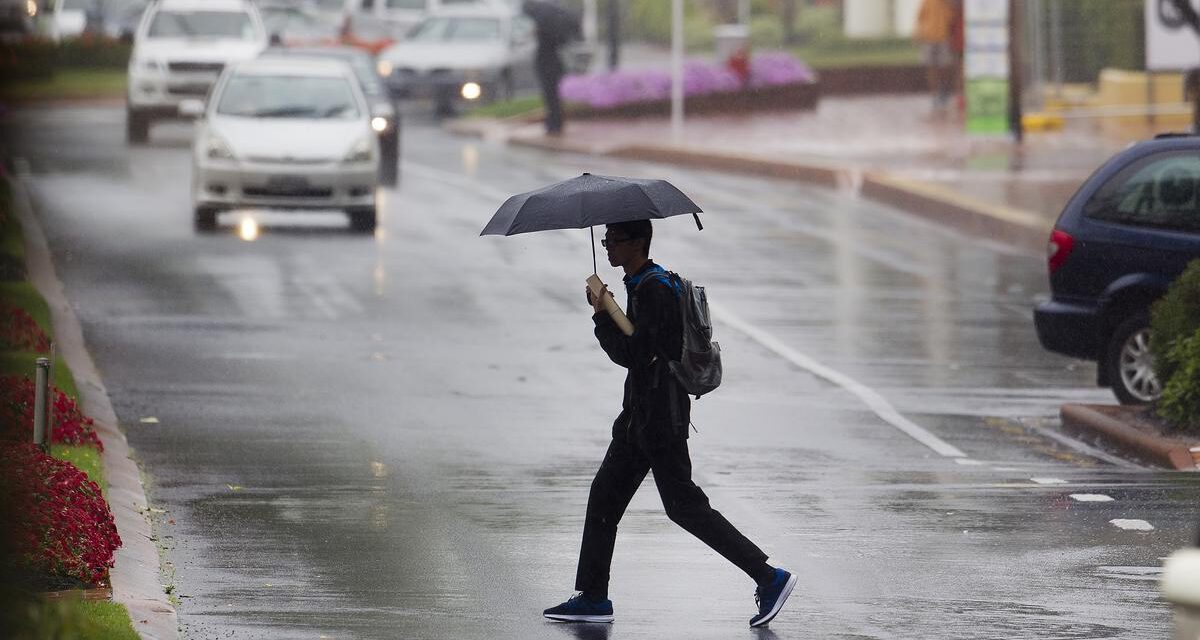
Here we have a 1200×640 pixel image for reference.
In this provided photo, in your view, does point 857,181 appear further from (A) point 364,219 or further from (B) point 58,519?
(B) point 58,519

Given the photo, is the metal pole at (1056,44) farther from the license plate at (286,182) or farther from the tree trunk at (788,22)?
the tree trunk at (788,22)

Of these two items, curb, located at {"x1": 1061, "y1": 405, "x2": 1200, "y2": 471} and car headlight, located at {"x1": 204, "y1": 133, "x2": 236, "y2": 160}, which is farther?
car headlight, located at {"x1": 204, "y1": 133, "x2": 236, "y2": 160}

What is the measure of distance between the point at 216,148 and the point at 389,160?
5.60 m

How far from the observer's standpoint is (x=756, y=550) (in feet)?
28.0

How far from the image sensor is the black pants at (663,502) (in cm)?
843

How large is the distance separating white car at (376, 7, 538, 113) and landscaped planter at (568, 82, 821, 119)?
270 centimetres

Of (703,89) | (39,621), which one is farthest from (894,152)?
(39,621)

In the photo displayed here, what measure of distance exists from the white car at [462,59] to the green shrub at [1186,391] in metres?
27.1

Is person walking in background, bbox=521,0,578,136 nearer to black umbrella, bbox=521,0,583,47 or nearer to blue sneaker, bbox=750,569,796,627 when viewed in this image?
black umbrella, bbox=521,0,583,47

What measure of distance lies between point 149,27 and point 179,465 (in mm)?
22678

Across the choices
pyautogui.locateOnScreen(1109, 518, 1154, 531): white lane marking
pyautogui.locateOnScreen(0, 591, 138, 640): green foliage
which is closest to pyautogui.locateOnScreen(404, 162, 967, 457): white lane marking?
pyautogui.locateOnScreen(1109, 518, 1154, 531): white lane marking

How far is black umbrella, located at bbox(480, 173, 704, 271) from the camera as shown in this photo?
27.2 feet

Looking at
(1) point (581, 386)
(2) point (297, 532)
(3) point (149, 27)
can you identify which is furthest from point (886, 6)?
(2) point (297, 532)

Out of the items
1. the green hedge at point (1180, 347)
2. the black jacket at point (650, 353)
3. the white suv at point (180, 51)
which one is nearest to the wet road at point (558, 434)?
the green hedge at point (1180, 347)
